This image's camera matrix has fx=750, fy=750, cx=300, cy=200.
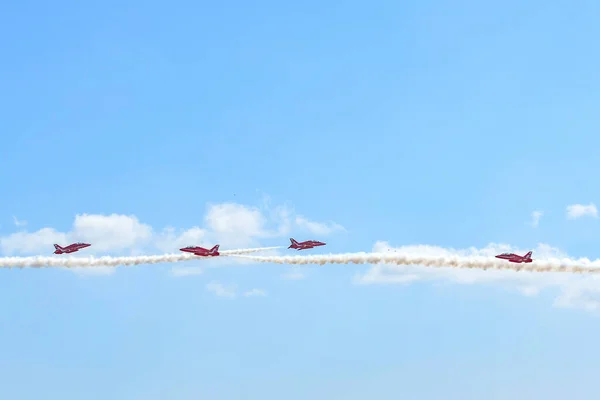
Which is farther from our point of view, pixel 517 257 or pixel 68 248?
pixel 68 248

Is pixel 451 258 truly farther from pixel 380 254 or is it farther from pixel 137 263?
pixel 137 263

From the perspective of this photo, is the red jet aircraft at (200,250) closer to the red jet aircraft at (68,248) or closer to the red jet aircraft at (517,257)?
the red jet aircraft at (68,248)

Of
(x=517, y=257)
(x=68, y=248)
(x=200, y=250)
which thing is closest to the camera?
(x=517, y=257)

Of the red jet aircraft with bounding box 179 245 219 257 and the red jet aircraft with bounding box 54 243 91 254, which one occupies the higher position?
the red jet aircraft with bounding box 54 243 91 254

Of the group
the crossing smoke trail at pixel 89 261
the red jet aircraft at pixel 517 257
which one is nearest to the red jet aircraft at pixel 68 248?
the crossing smoke trail at pixel 89 261

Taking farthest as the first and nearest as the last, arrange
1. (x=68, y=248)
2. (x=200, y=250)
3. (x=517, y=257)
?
1. (x=68, y=248)
2. (x=200, y=250)
3. (x=517, y=257)

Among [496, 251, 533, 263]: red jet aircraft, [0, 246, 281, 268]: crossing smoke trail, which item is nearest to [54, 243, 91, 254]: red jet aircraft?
[0, 246, 281, 268]: crossing smoke trail

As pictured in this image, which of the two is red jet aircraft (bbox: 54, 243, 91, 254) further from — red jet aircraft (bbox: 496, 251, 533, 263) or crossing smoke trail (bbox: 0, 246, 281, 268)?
red jet aircraft (bbox: 496, 251, 533, 263)

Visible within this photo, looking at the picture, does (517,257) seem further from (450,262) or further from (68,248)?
(68,248)

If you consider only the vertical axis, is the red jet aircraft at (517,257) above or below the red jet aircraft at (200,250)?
below

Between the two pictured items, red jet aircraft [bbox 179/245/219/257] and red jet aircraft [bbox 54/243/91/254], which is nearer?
red jet aircraft [bbox 179/245/219/257]

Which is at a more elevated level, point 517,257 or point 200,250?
point 200,250

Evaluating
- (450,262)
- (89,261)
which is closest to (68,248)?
(89,261)

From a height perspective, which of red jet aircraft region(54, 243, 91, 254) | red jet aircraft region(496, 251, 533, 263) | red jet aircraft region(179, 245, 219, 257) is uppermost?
red jet aircraft region(54, 243, 91, 254)
